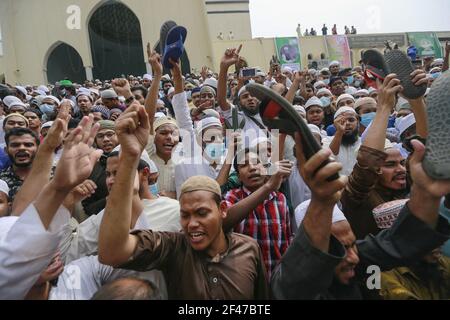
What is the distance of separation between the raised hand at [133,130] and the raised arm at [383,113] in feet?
3.83

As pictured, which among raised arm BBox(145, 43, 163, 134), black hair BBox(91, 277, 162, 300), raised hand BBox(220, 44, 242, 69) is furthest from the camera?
raised hand BBox(220, 44, 242, 69)

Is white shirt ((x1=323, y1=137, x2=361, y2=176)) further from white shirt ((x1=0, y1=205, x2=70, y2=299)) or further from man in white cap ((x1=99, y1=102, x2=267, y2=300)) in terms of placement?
white shirt ((x1=0, y1=205, x2=70, y2=299))

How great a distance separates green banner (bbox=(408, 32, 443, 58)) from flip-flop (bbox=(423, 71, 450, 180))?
21.4 metres

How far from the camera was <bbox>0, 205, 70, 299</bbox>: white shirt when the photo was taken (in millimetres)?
1361

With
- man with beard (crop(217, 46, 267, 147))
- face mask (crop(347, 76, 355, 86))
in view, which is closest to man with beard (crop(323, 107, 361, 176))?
man with beard (crop(217, 46, 267, 147))

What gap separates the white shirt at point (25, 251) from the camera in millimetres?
1361

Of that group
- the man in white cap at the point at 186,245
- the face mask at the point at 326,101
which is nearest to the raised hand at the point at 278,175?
the man in white cap at the point at 186,245

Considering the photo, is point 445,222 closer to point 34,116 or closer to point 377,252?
point 377,252

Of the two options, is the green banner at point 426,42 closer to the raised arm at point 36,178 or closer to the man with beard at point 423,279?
the man with beard at point 423,279

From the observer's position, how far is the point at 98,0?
2116 cm

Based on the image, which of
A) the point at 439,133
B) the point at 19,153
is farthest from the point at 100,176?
the point at 439,133

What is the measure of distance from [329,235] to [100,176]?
2131mm

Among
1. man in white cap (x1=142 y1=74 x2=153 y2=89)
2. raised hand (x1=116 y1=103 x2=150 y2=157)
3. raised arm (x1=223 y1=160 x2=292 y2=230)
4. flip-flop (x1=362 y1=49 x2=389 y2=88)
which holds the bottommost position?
raised arm (x1=223 y1=160 x2=292 y2=230)

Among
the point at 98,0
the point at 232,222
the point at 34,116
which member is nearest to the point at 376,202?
the point at 232,222
